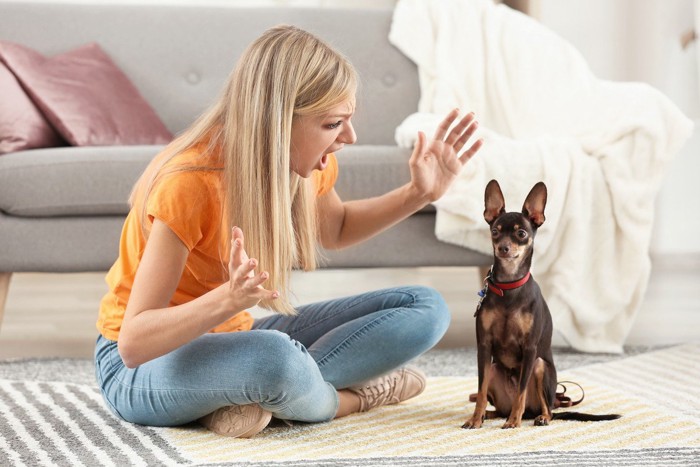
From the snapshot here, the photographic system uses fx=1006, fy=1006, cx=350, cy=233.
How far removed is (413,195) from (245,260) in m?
0.51

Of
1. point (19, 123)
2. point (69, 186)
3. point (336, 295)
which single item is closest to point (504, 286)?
point (69, 186)

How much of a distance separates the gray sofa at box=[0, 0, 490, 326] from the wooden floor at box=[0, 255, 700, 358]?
Answer: 0.27 meters

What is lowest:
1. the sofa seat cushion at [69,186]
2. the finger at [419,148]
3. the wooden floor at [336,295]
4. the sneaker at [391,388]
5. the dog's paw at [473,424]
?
the wooden floor at [336,295]

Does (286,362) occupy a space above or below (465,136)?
below

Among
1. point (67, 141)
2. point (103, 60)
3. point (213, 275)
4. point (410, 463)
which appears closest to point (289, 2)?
point (103, 60)

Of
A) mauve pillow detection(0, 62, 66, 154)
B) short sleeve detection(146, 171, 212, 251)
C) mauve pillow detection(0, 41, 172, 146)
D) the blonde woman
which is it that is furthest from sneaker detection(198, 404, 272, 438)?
mauve pillow detection(0, 41, 172, 146)

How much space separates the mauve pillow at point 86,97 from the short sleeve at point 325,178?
1140 millimetres

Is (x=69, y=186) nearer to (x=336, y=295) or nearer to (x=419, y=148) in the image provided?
(x=419, y=148)

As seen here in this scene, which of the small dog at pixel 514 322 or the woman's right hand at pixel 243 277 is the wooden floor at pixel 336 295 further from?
the woman's right hand at pixel 243 277

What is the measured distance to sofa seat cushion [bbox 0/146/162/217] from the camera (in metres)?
2.34

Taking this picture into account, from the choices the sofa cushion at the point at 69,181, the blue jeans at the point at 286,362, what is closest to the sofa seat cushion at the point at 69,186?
the sofa cushion at the point at 69,181

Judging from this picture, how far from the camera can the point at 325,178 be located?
5.96 ft

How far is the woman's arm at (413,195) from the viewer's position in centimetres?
169

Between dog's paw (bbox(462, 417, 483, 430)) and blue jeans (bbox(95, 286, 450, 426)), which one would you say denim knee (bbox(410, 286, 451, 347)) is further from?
dog's paw (bbox(462, 417, 483, 430))
